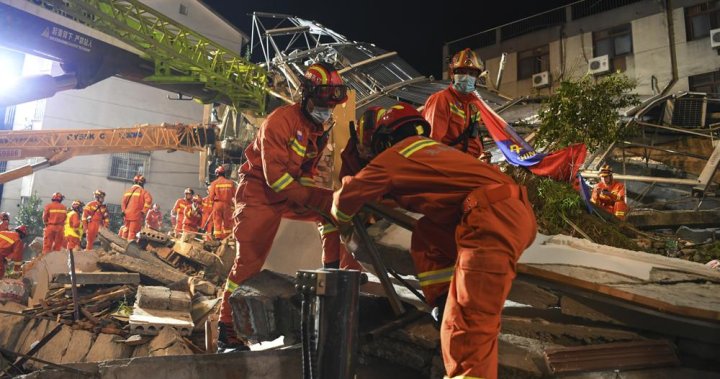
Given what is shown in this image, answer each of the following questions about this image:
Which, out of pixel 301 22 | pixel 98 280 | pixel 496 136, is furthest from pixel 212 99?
pixel 496 136

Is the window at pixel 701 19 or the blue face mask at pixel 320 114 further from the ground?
the window at pixel 701 19

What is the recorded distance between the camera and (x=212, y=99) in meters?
12.5

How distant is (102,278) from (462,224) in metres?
7.09

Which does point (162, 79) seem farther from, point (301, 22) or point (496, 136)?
point (496, 136)

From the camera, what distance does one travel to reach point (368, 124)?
3.24 m

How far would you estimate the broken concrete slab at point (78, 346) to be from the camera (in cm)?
561

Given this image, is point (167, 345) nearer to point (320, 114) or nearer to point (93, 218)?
point (320, 114)

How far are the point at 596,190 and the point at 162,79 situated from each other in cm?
992

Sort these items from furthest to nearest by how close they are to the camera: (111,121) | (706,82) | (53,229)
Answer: (111,121) → (706,82) → (53,229)

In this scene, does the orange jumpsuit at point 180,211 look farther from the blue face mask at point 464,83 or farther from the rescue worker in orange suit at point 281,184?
the blue face mask at point 464,83

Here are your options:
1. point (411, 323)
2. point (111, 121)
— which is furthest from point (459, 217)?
point (111, 121)

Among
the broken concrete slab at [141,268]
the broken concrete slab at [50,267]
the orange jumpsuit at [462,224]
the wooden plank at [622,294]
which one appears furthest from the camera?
the broken concrete slab at [141,268]

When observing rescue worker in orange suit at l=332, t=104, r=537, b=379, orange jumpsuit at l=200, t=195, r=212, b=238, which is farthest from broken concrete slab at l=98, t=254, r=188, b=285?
rescue worker in orange suit at l=332, t=104, r=537, b=379

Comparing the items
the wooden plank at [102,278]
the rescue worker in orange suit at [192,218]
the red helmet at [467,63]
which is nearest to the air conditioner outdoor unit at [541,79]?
the rescue worker in orange suit at [192,218]
